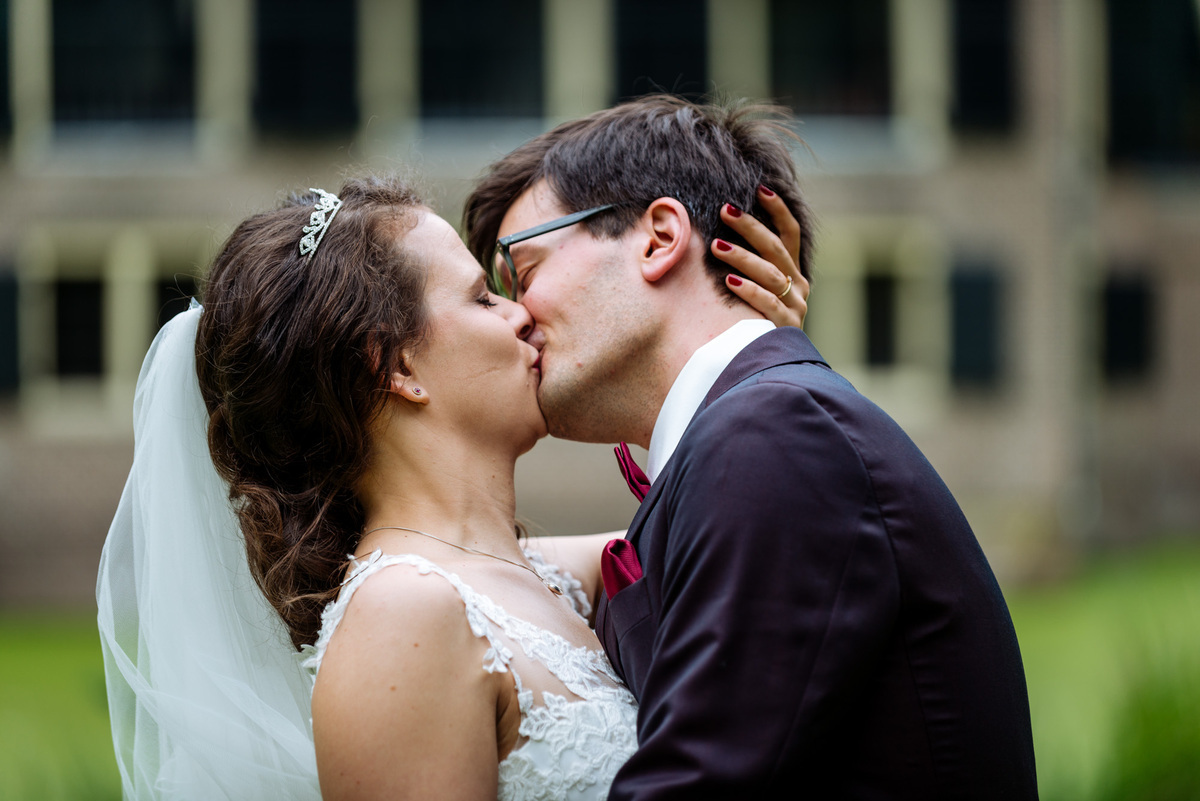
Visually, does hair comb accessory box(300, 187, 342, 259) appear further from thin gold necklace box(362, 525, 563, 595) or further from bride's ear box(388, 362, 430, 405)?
thin gold necklace box(362, 525, 563, 595)

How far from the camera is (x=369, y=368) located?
2.71 m

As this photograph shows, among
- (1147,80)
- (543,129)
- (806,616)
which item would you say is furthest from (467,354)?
(1147,80)

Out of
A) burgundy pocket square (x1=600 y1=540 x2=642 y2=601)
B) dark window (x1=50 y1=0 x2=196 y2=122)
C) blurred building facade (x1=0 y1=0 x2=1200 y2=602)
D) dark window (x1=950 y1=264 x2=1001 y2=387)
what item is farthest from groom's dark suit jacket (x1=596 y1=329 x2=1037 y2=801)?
dark window (x1=50 y1=0 x2=196 y2=122)

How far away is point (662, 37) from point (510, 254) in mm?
12297

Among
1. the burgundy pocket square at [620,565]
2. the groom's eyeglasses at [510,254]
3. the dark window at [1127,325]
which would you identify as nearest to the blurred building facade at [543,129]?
the dark window at [1127,325]

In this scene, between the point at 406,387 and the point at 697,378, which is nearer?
the point at 697,378

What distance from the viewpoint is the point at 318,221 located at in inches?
111

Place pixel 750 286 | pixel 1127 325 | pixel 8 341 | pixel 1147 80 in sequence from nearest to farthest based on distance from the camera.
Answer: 1. pixel 750 286
2. pixel 8 341
3. pixel 1127 325
4. pixel 1147 80

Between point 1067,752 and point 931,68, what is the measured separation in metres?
12.0

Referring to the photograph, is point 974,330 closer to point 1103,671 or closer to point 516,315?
point 1103,671

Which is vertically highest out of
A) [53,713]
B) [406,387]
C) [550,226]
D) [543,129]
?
[543,129]

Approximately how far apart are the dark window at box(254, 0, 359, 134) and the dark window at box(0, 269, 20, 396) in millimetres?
3825

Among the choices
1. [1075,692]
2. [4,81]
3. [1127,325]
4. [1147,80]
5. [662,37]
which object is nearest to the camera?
[1075,692]

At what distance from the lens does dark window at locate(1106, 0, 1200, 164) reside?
16.1 metres
